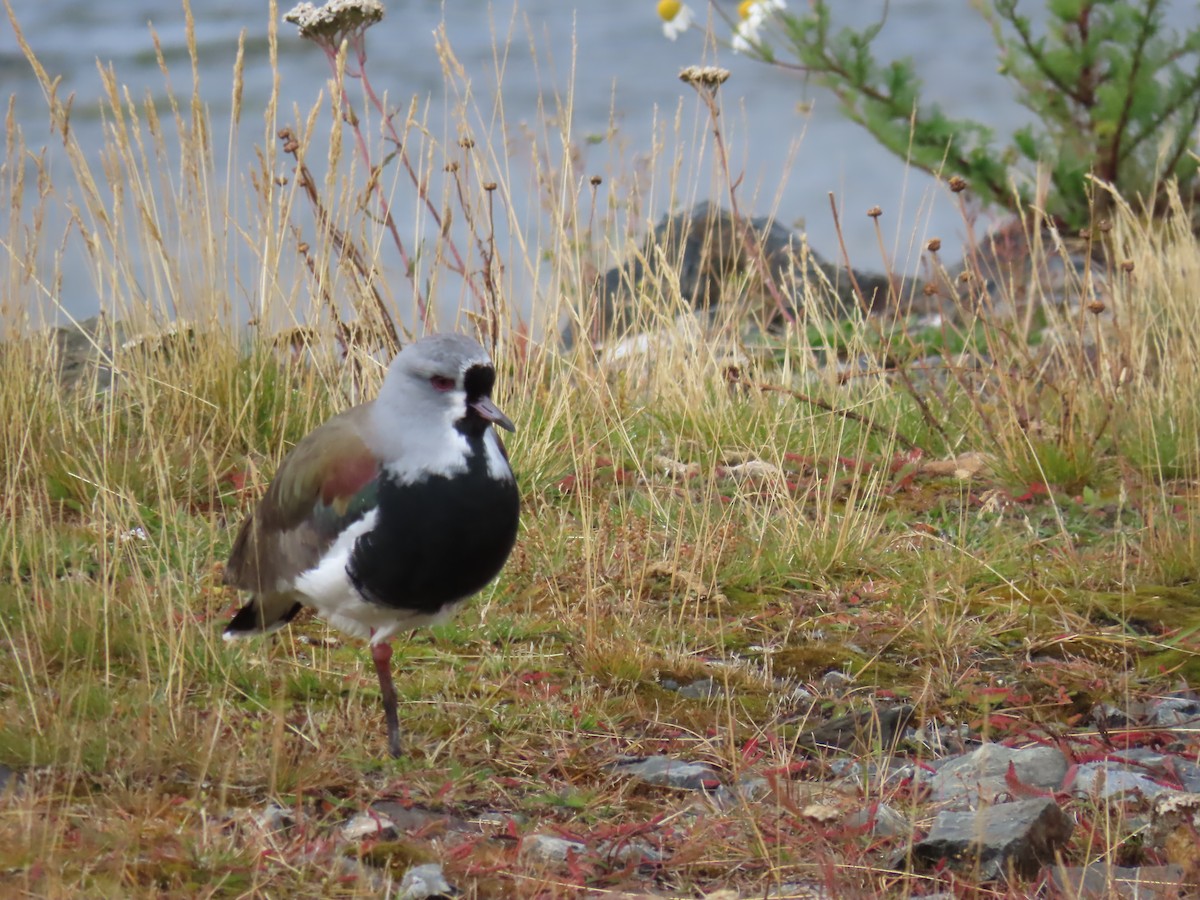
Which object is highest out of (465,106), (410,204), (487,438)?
(465,106)

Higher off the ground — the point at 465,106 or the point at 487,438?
the point at 465,106

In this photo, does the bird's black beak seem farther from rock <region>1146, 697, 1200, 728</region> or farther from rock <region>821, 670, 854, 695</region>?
rock <region>1146, 697, 1200, 728</region>

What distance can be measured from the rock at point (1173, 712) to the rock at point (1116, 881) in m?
0.78

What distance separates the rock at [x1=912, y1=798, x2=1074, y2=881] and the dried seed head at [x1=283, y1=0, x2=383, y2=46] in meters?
3.22

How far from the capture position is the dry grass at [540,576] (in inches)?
113

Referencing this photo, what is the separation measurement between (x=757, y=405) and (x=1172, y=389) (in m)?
1.45

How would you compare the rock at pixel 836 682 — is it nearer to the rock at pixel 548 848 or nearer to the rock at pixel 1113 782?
the rock at pixel 1113 782

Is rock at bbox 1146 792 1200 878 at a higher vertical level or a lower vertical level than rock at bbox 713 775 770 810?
higher

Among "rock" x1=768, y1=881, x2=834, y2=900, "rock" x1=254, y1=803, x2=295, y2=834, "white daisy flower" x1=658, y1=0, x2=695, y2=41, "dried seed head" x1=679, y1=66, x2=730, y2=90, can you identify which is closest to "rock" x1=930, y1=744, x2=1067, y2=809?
"rock" x1=768, y1=881, x2=834, y2=900

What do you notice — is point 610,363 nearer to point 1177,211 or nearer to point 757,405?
point 757,405

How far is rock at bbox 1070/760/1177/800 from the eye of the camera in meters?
2.99

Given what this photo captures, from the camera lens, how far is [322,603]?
318cm

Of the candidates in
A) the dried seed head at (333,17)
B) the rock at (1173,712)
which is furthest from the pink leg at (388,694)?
the dried seed head at (333,17)

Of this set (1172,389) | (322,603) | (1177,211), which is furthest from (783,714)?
(1177,211)
